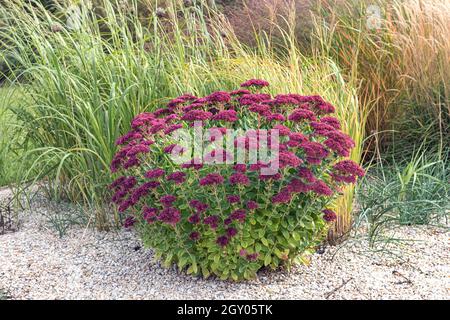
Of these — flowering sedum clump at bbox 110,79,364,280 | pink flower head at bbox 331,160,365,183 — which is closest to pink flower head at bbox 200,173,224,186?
flowering sedum clump at bbox 110,79,364,280

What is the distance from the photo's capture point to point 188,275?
3.65 m

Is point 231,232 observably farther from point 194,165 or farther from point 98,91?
point 98,91

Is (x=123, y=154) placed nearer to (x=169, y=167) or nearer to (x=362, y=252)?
(x=169, y=167)

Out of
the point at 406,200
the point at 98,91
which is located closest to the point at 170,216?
the point at 98,91

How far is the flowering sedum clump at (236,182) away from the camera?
10.1ft

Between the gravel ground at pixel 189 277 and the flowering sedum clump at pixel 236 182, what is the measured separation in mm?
148

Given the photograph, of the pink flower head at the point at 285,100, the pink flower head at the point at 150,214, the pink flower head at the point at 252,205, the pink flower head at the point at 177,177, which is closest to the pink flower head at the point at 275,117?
the pink flower head at the point at 285,100

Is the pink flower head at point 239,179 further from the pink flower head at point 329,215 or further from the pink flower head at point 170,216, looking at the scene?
the pink flower head at point 329,215

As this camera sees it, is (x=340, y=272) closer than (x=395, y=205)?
Yes

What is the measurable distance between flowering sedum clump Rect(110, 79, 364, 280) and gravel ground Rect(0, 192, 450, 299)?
0.15 metres

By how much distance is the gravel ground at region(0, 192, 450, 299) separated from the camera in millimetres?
3410

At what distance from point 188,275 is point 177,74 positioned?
80.0 inches

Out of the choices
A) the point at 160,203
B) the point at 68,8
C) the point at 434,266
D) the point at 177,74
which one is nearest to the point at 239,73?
the point at 177,74
